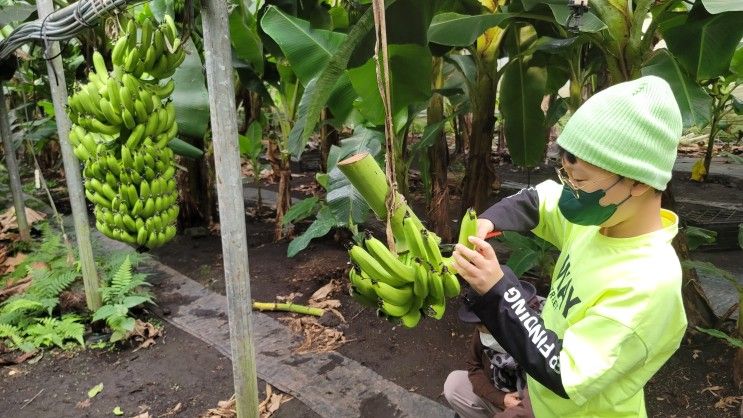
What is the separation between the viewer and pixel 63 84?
8.01ft

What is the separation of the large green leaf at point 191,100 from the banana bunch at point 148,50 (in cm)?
56

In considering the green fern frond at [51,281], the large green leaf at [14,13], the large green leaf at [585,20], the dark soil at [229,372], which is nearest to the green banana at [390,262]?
the large green leaf at [585,20]

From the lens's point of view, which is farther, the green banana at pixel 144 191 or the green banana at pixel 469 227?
the green banana at pixel 144 191

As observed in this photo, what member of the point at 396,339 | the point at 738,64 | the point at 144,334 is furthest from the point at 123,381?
the point at 738,64

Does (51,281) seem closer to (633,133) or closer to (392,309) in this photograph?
(392,309)

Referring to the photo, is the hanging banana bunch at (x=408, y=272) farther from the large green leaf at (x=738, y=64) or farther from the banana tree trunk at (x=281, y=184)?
the banana tree trunk at (x=281, y=184)

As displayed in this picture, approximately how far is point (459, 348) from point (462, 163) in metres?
3.85

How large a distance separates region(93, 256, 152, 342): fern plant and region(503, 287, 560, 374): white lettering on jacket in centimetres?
249

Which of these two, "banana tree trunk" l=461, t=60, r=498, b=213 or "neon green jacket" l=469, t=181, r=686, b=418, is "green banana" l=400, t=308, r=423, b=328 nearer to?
"neon green jacket" l=469, t=181, r=686, b=418

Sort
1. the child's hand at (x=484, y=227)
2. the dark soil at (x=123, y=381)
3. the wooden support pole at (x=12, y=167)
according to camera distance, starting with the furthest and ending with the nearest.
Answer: the wooden support pole at (x=12, y=167) < the dark soil at (x=123, y=381) < the child's hand at (x=484, y=227)

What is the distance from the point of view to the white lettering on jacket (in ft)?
3.00

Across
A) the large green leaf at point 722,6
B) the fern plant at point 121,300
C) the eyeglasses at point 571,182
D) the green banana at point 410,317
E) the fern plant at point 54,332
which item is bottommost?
the fern plant at point 54,332

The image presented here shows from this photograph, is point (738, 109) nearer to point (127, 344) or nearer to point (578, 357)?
point (578, 357)

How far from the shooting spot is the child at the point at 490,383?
139cm
